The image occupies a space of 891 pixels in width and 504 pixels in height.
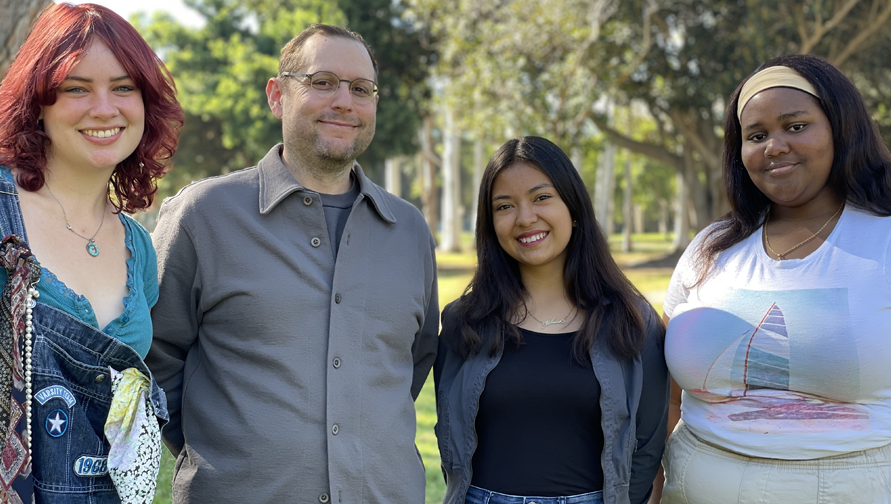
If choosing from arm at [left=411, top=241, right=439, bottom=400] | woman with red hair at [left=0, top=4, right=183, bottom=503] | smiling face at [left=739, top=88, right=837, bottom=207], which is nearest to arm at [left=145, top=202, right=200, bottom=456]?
woman with red hair at [left=0, top=4, right=183, bottom=503]

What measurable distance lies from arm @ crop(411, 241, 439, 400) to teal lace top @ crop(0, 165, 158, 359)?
1.20 metres

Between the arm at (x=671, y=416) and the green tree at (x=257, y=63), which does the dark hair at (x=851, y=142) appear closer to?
the arm at (x=671, y=416)

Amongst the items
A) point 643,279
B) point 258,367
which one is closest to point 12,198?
point 258,367

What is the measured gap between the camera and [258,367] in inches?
119

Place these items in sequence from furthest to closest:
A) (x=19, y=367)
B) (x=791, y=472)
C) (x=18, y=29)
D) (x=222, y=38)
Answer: (x=222, y=38), (x=18, y=29), (x=791, y=472), (x=19, y=367)

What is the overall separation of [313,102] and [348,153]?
0.83 ft

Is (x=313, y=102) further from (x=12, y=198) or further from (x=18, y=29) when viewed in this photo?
(x=18, y=29)

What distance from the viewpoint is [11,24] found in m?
4.67

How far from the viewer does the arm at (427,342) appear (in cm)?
366

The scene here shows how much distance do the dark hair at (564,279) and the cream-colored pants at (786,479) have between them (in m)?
0.54

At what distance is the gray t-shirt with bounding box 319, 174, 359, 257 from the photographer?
3.28 metres

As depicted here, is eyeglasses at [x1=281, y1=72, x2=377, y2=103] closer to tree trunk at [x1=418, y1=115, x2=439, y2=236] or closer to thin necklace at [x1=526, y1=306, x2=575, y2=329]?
thin necklace at [x1=526, y1=306, x2=575, y2=329]

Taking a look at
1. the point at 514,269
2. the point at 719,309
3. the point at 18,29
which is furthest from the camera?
the point at 18,29

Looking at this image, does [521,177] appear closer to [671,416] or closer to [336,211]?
[336,211]
